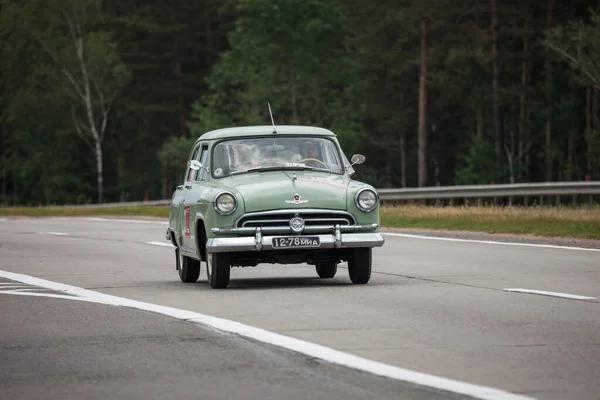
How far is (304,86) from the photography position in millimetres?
85812

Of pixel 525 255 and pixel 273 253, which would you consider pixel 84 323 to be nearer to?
pixel 273 253

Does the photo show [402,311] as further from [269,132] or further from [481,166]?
[481,166]

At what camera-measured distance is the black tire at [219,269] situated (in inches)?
636

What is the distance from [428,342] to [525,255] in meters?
10.5

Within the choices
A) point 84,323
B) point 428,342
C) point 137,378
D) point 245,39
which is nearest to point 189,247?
point 84,323

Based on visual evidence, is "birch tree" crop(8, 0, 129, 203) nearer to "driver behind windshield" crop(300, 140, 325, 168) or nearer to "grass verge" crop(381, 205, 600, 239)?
"grass verge" crop(381, 205, 600, 239)

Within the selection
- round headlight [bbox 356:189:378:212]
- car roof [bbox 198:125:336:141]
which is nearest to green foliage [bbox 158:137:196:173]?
car roof [bbox 198:125:336:141]

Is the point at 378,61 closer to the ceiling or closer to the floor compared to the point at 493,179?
closer to the ceiling

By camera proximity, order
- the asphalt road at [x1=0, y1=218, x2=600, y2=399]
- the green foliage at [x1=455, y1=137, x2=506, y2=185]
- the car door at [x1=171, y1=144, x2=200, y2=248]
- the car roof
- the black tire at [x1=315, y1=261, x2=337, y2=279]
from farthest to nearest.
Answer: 1. the green foliage at [x1=455, y1=137, x2=506, y2=185]
2. the car door at [x1=171, y1=144, x2=200, y2=248]
3. the black tire at [x1=315, y1=261, x2=337, y2=279]
4. the car roof
5. the asphalt road at [x1=0, y1=218, x2=600, y2=399]

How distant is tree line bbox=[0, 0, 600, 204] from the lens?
7694cm

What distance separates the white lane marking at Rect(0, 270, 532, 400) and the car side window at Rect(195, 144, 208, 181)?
8.19 feet

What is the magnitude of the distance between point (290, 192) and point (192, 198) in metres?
1.64

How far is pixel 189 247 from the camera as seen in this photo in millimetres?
17422

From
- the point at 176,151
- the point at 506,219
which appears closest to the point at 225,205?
the point at 506,219
